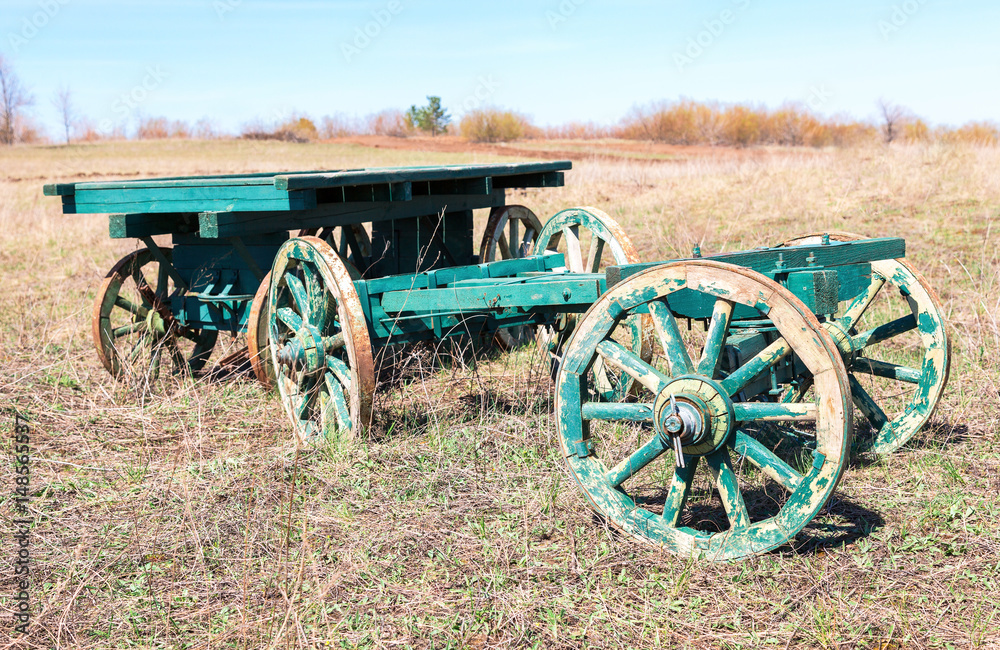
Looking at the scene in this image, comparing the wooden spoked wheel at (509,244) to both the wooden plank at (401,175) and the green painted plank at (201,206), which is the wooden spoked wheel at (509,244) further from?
the green painted plank at (201,206)

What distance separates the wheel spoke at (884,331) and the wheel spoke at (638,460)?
1570 mm

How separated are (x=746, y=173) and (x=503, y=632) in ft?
43.8

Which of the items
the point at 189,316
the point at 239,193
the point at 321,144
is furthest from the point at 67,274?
the point at 321,144

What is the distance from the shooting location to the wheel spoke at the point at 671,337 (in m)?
3.10

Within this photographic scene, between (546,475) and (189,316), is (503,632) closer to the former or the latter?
(546,475)

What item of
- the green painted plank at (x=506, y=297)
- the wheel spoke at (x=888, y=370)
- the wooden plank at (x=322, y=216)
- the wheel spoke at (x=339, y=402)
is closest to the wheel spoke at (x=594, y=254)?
the wooden plank at (x=322, y=216)

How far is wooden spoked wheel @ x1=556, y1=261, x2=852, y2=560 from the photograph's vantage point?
282 cm

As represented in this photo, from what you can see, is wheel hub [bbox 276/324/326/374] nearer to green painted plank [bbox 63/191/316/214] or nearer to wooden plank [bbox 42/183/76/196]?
green painted plank [bbox 63/191/316/214]

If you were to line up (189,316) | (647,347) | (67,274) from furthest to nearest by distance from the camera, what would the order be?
1. (67,274)
2. (189,316)
3. (647,347)

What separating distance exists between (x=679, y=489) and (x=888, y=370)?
70.5 inches

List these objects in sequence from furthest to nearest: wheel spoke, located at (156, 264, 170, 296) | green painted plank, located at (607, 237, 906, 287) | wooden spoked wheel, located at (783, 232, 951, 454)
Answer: wheel spoke, located at (156, 264, 170, 296) < wooden spoked wheel, located at (783, 232, 951, 454) < green painted plank, located at (607, 237, 906, 287)

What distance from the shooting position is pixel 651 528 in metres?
3.17

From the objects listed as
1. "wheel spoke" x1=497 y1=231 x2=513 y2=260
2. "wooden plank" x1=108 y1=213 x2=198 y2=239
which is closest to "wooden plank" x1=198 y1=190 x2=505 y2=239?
"wheel spoke" x1=497 y1=231 x2=513 y2=260

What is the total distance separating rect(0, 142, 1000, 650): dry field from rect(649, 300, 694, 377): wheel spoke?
30.1 inches
